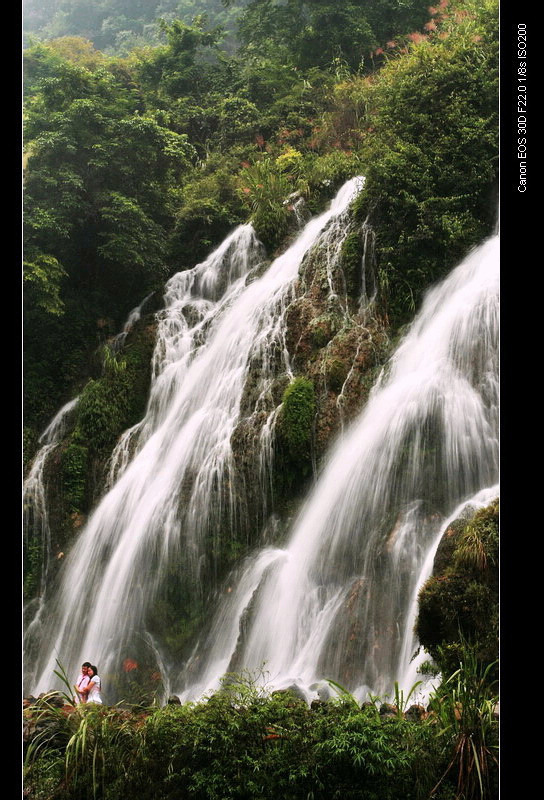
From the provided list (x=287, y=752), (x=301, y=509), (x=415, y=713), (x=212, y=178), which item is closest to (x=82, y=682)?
(x=287, y=752)

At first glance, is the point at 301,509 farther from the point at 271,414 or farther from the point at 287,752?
the point at 287,752

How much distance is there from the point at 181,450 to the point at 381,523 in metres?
1.84

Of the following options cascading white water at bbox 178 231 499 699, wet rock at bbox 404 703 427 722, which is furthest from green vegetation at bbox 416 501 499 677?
wet rock at bbox 404 703 427 722

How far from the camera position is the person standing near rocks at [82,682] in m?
4.87

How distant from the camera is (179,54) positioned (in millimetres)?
7074

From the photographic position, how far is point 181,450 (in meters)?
5.79

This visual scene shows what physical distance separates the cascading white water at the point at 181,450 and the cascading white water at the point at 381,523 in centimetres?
62

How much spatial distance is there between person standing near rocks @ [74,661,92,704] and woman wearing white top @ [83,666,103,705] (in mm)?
18

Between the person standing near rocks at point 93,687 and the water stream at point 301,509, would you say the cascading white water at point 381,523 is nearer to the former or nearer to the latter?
the water stream at point 301,509

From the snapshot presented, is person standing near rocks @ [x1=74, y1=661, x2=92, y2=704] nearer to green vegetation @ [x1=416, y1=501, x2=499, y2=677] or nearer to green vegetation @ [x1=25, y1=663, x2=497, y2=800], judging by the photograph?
green vegetation @ [x1=25, y1=663, x2=497, y2=800]

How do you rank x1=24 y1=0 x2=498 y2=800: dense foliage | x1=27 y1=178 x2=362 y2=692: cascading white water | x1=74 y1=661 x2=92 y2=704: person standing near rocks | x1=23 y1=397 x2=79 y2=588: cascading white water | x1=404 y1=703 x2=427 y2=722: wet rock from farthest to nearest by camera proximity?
x1=23 y1=397 x2=79 y2=588: cascading white water < x1=27 y1=178 x2=362 y2=692: cascading white water < x1=74 y1=661 x2=92 y2=704: person standing near rocks < x1=24 y1=0 x2=498 y2=800: dense foliage < x1=404 y1=703 x2=427 y2=722: wet rock

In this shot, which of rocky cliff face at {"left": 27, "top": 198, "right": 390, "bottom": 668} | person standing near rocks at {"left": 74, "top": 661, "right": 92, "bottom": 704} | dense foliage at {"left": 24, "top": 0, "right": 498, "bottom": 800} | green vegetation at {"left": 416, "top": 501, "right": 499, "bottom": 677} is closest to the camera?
green vegetation at {"left": 416, "top": 501, "right": 499, "bottom": 677}

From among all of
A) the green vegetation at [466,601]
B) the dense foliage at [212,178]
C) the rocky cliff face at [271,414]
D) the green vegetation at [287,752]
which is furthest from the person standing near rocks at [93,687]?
the green vegetation at [466,601]

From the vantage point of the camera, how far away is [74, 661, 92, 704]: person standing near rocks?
4.87 m
